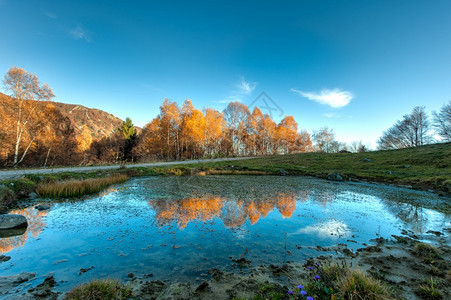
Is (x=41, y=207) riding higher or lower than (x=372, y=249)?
lower

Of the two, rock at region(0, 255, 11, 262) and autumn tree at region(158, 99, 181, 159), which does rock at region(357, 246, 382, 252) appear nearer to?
rock at region(0, 255, 11, 262)

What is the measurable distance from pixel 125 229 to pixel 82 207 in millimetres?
3728

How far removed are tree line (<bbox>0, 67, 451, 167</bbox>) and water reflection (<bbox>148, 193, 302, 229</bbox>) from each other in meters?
25.2

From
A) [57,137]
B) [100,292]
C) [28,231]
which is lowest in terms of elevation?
[28,231]

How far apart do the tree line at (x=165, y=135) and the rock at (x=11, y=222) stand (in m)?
23.5

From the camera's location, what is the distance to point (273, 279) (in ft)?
10.7

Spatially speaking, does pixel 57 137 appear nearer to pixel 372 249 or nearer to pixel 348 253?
pixel 348 253

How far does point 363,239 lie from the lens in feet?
Answer: 17.3

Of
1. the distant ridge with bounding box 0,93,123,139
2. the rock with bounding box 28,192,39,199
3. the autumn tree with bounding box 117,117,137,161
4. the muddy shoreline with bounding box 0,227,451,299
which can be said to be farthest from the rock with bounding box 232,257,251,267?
the distant ridge with bounding box 0,93,123,139

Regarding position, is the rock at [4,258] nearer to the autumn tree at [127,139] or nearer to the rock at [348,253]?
the rock at [348,253]

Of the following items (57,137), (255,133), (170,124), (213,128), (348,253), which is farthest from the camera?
(255,133)

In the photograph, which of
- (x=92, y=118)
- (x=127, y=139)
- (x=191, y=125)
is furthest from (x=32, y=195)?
(x=92, y=118)

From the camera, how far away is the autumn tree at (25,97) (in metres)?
21.3

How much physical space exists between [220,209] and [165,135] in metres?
32.4
